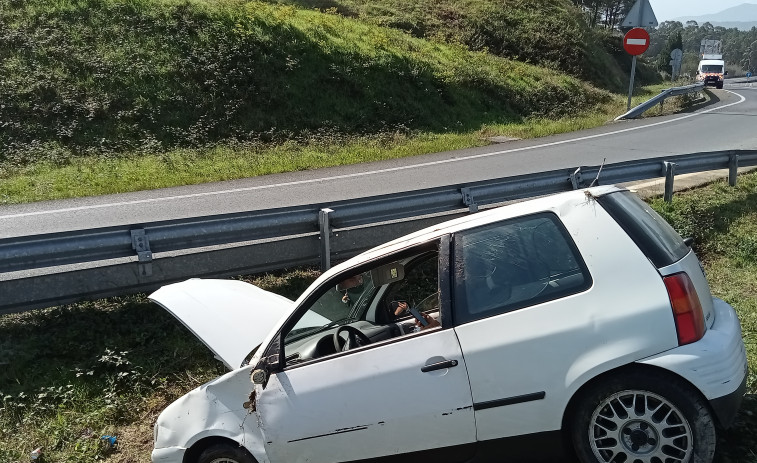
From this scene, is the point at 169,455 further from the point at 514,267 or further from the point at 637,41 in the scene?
the point at 637,41

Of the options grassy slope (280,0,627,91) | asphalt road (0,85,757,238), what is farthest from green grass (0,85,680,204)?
grassy slope (280,0,627,91)

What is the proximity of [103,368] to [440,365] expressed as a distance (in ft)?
11.6

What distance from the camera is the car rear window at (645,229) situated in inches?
137

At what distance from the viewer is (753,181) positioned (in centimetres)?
942

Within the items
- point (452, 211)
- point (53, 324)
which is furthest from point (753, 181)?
point (53, 324)

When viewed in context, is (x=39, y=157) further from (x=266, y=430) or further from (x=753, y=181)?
(x=753, y=181)

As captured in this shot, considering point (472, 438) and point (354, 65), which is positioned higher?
point (354, 65)

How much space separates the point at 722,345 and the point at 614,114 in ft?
64.7

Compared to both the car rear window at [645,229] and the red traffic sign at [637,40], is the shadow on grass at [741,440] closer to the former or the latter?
the car rear window at [645,229]

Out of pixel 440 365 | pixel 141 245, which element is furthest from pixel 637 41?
pixel 440 365

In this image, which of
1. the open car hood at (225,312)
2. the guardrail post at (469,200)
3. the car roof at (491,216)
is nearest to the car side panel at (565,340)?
the car roof at (491,216)

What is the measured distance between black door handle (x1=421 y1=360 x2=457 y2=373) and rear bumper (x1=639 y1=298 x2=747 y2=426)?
2.95 ft

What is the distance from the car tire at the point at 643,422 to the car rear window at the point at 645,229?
61 cm

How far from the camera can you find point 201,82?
15.4 metres
